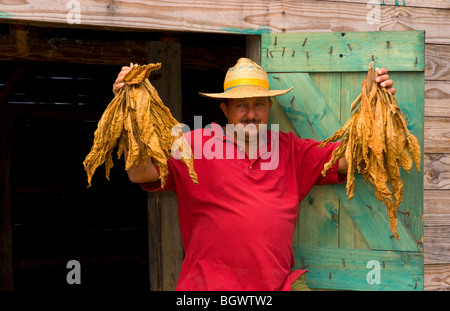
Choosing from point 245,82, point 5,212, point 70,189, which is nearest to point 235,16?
point 245,82

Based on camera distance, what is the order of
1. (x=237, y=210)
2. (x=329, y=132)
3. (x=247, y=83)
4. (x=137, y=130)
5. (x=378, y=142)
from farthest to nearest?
(x=329, y=132), (x=247, y=83), (x=237, y=210), (x=378, y=142), (x=137, y=130)

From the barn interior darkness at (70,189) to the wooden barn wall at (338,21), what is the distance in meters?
3.05

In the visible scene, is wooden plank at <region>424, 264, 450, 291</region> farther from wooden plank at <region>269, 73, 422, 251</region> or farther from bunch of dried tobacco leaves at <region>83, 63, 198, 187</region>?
bunch of dried tobacco leaves at <region>83, 63, 198, 187</region>

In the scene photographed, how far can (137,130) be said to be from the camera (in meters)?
2.59

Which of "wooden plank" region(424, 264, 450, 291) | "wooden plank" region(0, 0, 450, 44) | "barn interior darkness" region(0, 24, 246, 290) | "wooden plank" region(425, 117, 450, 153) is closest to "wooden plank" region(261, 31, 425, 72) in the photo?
"wooden plank" region(0, 0, 450, 44)

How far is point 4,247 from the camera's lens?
6.24 metres

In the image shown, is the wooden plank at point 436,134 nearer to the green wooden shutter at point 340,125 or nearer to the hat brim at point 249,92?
the green wooden shutter at point 340,125

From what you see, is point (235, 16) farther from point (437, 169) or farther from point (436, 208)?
point (436, 208)

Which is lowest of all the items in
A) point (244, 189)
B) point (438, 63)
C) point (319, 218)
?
point (319, 218)

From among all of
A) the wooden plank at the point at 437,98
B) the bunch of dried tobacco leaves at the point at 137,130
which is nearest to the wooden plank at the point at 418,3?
the wooden plank at the point at 437,98

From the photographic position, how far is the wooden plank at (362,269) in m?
3.24

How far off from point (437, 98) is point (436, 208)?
2.41 feet

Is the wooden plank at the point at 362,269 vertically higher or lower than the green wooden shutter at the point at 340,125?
lower

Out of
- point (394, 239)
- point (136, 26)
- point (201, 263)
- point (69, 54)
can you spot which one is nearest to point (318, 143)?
point (394, 239)
